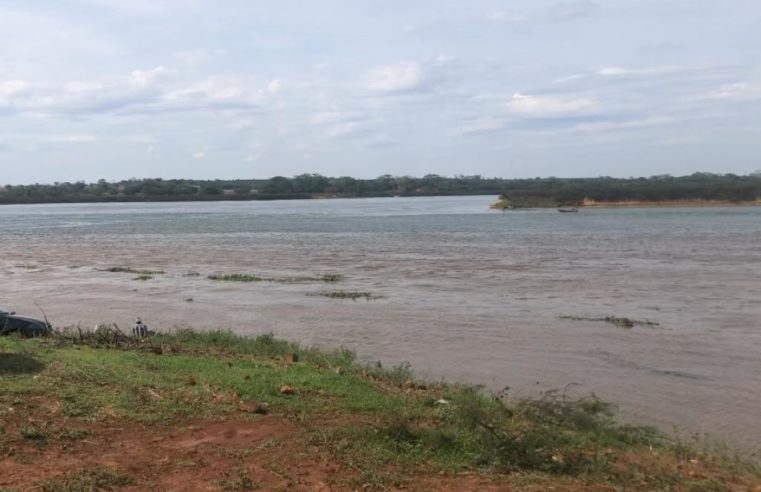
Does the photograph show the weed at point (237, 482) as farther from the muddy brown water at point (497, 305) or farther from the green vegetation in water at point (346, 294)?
the green vegetation in water at point (346, 294)

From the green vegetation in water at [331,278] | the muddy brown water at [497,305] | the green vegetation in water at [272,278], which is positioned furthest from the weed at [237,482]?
the green vegetation in water at [272,278]

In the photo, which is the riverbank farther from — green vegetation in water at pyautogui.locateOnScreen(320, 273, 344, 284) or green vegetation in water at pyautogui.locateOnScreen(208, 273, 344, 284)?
green vegetation in water at pyautogui.locateOnScreen(208, 273, 344, 284)

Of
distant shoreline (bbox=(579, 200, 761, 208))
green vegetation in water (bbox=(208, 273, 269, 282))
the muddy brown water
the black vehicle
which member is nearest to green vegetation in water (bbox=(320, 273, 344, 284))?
the muddy brown water

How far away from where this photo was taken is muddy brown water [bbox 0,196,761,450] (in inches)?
526

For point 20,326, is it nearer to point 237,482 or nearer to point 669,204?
point 237,482

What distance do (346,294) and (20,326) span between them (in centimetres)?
1251

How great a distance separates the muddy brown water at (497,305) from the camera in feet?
43.8

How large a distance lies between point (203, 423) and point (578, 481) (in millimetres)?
3813

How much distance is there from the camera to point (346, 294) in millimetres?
25250

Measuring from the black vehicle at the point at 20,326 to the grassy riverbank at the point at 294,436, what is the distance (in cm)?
274

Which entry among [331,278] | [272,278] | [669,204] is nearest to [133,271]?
[272,278]

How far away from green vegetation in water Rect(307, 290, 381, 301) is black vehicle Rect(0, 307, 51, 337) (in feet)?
37.8

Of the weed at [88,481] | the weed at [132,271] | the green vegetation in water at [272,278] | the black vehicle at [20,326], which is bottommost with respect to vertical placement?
the weed at [132,271]

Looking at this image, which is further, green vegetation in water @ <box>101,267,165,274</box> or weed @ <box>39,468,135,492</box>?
green vegetation in water @ <box>101,267,165,274</box>
